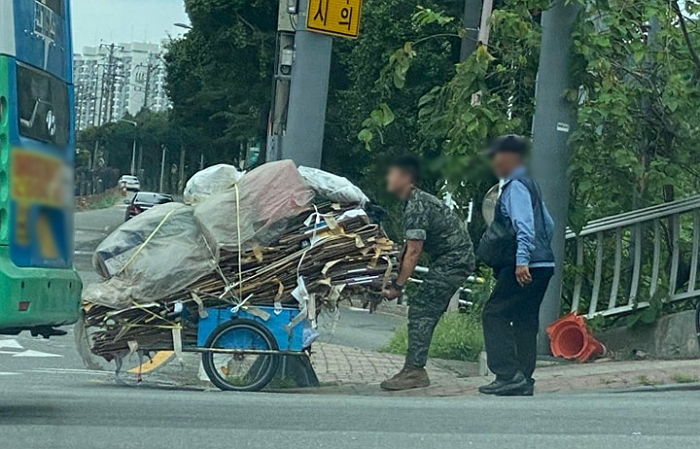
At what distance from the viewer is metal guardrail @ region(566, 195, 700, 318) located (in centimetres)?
1196

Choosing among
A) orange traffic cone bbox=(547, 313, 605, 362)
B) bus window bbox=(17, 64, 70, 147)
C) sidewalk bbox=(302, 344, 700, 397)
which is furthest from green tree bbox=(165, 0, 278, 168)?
bus window bbox=(17, 64, 70, 147)

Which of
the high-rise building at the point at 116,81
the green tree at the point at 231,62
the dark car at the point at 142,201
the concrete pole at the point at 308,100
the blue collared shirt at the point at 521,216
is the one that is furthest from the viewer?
the high-rise building at the point at 116,81

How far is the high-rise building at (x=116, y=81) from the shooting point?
374ft

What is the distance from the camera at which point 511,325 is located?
32.1ft

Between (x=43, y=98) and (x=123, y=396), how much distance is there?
2.44m

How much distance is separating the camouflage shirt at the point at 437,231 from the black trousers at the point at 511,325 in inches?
23.5

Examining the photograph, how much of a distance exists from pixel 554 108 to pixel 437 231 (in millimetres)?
2101

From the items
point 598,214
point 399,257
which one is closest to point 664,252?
point 598,214

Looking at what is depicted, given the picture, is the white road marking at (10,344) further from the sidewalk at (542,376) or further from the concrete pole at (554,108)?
the concrete pole at (554,108)

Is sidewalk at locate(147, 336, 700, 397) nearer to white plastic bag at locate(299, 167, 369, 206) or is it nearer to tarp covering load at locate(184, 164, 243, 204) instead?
white plastic bag at locate(299, 167, 369, 206)

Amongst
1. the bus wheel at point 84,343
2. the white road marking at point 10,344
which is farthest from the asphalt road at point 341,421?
the white road marking at point 10,344

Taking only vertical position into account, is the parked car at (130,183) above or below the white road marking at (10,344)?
below

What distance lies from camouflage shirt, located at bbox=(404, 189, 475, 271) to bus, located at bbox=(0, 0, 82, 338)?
272 cm

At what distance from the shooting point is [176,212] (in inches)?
410
